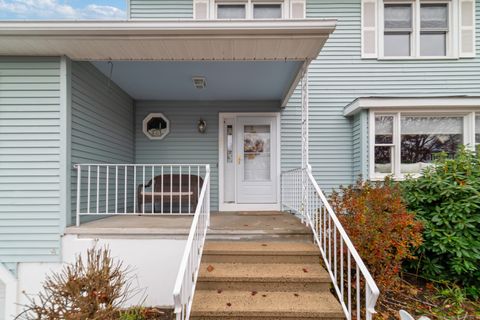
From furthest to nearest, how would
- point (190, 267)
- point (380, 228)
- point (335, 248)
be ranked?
1. point (380, 228)
2. point (335, 248)
3. point (190, 267)

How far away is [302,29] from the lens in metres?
3.32

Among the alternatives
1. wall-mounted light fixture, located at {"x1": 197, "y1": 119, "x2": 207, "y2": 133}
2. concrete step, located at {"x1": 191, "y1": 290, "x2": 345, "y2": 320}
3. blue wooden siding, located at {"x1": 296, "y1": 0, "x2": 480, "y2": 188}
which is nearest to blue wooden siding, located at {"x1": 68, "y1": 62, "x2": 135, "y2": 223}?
wall-mounted light fixture, located at {"x1": 197, "y1": 119, "x2": 207, "y2": 133}

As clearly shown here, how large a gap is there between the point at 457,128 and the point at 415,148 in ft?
2.86

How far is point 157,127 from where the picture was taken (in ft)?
20.6

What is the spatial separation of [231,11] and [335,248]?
18.9ft

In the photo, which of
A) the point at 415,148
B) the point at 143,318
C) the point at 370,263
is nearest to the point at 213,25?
the point at 370,263

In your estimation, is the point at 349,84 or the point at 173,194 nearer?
the point at 173,194

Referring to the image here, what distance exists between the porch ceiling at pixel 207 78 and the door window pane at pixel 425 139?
8.76 ft

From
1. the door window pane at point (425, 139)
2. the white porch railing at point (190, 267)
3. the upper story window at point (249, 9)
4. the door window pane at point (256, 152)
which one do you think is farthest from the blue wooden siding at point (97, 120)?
the door window pane at point (425, 139)

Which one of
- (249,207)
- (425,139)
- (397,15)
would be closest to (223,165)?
(249,207)

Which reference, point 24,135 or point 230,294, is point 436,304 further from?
point 24,135

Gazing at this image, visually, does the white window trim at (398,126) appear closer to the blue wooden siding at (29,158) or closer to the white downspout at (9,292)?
the blue wooden siding at (29,158)

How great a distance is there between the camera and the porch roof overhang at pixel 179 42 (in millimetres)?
3334

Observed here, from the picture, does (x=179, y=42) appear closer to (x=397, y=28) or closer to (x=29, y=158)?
(x=29, y=158)
